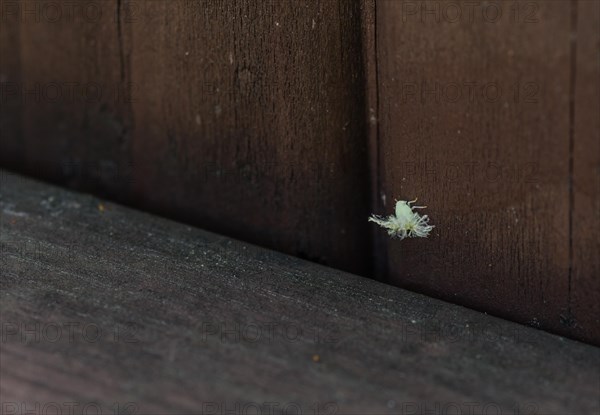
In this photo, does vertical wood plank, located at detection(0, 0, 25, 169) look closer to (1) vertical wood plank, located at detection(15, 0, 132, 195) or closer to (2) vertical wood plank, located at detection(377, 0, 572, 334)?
(1) vertical wood plank, located at detection(15, 0, 132, 195)

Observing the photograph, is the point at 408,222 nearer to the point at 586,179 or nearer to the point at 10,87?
the point at 586,179

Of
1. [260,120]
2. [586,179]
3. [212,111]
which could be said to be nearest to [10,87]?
[212,111]

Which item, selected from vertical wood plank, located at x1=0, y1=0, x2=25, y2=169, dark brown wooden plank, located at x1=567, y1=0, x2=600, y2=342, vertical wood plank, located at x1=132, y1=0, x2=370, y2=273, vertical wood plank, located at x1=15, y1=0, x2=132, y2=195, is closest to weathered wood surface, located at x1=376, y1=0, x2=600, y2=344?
dark brown wooden plank, located at x1=567, y1=0, x2=600, y2=342

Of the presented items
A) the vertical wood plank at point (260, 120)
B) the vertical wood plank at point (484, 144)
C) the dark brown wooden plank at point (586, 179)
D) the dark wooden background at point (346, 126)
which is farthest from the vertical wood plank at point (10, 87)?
the dark brown wooden plank at point (586, 179)

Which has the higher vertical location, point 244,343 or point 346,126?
point 346,126

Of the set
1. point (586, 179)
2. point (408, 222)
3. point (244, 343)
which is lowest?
point (244, 343)

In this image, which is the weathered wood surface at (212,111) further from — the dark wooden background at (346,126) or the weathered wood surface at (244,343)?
the weathered wood surface at (244,343)

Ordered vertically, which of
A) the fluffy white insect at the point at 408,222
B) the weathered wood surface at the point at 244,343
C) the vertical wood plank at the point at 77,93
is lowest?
the weathered wood surface at the point at 244,343

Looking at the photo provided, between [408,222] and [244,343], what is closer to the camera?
[244,343]
